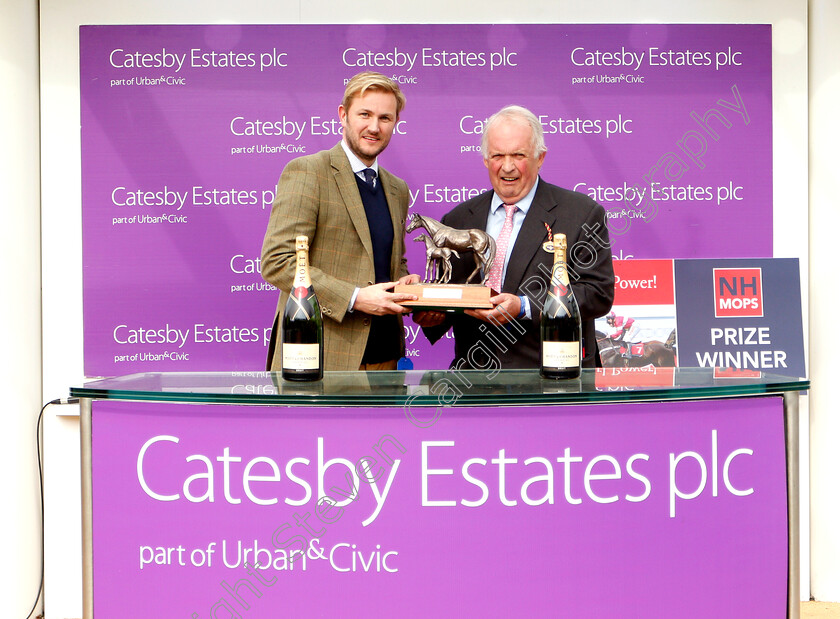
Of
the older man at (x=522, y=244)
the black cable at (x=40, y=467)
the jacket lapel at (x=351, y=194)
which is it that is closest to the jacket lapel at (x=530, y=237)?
the older man at (x=522, y=244)

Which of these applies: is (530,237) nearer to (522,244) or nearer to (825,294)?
(522,244)

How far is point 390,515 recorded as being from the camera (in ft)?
5.10

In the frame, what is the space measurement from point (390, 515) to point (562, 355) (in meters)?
0.58

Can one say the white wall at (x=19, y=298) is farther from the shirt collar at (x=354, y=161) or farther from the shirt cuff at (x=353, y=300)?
the shirt cuff at (x=353, y=300)

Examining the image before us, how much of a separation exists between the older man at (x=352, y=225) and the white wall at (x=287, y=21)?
97 cm

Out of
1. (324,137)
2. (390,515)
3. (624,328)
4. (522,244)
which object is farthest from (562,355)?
(324,137)

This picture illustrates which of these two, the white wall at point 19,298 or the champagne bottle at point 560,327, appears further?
the white wall at point 19,298

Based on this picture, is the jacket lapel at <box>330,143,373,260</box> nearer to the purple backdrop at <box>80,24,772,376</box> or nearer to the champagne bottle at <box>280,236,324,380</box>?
the champagne bottle at <box>280,236,324,380</box>

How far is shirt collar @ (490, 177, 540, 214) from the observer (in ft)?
8.61

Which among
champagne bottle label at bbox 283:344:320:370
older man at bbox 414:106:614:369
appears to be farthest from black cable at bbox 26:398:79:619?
champagne bottle label at bbox 283:344:320:370

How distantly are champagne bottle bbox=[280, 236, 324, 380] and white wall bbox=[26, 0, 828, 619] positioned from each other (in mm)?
1778

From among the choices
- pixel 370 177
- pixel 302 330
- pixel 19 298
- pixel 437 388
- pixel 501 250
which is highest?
pixel 370 177

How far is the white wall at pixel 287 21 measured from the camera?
10.6 ft

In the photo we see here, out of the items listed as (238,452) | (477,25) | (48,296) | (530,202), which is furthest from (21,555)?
(477,25)
